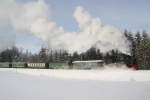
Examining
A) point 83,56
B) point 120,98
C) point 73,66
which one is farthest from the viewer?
point 83,56

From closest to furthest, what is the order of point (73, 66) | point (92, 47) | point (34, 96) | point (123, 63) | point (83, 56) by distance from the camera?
point (34, 96)
point (123, 63)
point (73, 66)
point (92, 47)
point (83, 56)

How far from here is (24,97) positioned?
739 cm

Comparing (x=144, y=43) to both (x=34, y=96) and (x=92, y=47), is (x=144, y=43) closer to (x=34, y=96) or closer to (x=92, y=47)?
(x=92, y=47)

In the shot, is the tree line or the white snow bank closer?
the white snow bank

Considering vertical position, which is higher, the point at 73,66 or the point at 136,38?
the point at 136,38

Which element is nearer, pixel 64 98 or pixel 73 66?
pixel 64 98

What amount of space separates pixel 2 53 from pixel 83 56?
26.2 meters

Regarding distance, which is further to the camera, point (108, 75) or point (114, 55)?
point (114, 55)

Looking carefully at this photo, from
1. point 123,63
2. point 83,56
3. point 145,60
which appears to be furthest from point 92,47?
point 123,63

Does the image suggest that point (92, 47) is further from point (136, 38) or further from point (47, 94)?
point (47, 94)

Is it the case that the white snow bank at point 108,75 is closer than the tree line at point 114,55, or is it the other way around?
the white snow bank at point 108,75

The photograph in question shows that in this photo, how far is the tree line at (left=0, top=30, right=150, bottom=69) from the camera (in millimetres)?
25862

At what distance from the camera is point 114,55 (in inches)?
1046

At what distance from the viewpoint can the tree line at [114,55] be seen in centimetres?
2586
